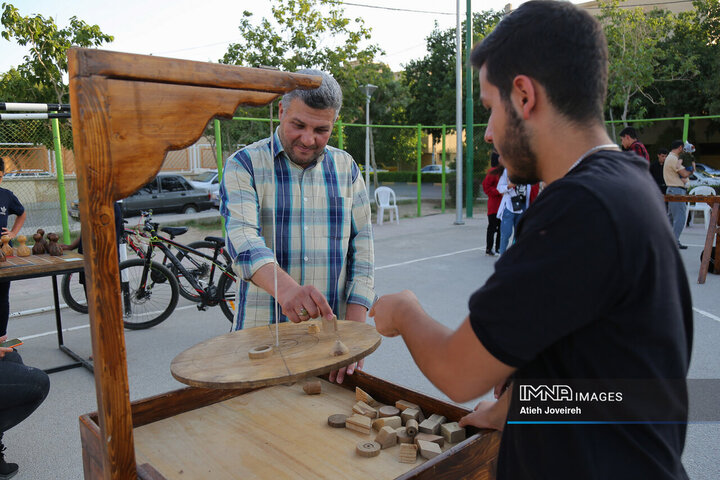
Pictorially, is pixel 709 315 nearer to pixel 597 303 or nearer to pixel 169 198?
pixel 597 303

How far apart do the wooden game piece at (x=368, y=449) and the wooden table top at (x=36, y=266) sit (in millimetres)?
3593

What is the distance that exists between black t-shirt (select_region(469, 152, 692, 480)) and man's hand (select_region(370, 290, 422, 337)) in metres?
0.25

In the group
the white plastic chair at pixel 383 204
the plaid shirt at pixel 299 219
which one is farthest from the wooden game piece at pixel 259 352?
the white plastic chair at pixel 383 204

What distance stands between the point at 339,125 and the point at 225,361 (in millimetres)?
10076

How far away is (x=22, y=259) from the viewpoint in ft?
14.9

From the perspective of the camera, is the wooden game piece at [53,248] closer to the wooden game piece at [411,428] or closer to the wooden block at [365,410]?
the wooden block at [365,410]

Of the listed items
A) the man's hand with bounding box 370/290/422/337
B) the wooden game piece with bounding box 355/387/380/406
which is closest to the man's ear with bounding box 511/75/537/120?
the man's hand with bounding box 370/290/422/337

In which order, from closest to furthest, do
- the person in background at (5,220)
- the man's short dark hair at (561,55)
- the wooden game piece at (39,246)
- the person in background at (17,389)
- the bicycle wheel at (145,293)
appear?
the man's short dark hair at (561,55) < the person in background at (17,389) < the person in background at (5,220) < the wooden game piece at (39,246) < the bicycle wheel at (145,293)

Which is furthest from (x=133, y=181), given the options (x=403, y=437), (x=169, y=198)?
Result: (x=169, y=198)

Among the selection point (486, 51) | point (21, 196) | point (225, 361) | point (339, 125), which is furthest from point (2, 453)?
point (339, 125)

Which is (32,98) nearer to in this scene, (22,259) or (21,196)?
(21,196)

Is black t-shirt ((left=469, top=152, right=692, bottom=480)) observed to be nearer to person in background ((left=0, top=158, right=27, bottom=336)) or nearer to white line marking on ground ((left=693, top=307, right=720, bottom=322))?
person in background ((left=0, top=158, right=27, bottom=336))

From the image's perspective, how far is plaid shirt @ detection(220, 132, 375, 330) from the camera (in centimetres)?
203

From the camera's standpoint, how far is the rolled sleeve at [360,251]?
2219 millimetres
